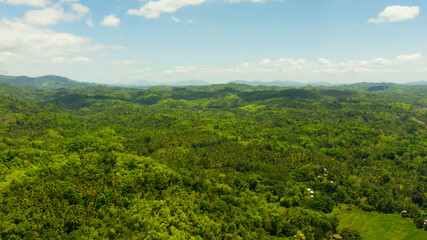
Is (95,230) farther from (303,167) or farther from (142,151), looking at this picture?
(303,167)

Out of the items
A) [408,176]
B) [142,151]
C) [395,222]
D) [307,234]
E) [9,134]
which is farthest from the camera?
[9,134]

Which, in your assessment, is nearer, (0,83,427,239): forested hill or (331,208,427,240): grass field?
(0,83,427,239): forested hill

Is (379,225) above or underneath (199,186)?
underneath

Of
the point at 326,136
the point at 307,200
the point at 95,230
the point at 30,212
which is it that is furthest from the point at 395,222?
the point at 30,212

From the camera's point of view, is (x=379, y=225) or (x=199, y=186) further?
(x=199, y=186)

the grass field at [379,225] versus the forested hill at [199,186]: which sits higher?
the forested hill at [199,186]

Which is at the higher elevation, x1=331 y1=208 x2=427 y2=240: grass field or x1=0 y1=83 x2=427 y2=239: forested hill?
x1=0 y1=83 x2=427 y2=239: forested hill

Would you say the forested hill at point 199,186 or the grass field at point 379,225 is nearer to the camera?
the forested hill at point 199,186

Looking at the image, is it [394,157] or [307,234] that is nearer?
[307,234]
